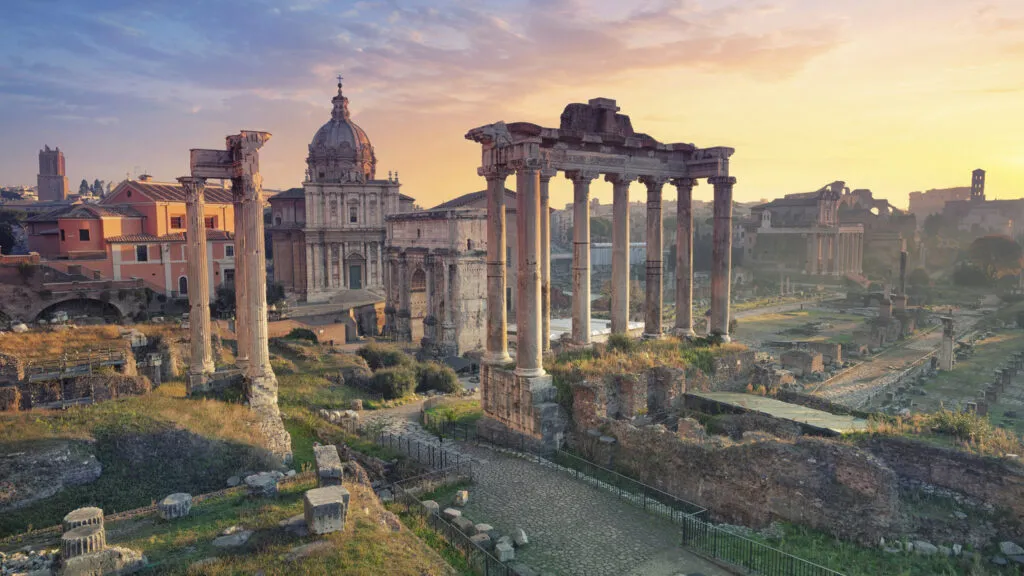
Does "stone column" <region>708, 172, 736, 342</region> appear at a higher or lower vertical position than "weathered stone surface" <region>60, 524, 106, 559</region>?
higher

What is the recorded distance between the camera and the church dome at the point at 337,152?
53375mm

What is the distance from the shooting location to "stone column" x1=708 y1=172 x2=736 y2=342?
2005 centimetres

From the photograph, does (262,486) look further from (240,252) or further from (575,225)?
(575,225)

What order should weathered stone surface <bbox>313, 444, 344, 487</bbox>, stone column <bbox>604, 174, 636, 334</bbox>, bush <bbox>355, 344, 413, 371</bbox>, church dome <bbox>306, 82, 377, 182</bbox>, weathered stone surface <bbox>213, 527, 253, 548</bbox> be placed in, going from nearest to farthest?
weathered stone surface <bbox>213, 527, 253, 548</bbox>, weathered stone surface <bbox>313, 444, 344, 487</bbox>, stone column <bbox>604, 174, 636, 334</bbox>, bush <bbox>355, 344, 413, 371</bbox>, church dome <bbox>306, 82, 377, 182</bbox>

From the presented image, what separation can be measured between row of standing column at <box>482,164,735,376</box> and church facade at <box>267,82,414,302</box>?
106 ft

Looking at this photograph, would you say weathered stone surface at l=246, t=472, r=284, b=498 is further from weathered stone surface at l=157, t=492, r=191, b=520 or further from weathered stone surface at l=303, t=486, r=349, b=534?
weathered stone surface at l=303, t=486, r=349, b=534

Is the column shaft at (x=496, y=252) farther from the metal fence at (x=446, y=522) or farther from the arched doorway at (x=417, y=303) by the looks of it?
the arched doorway at (x=417, y=303)

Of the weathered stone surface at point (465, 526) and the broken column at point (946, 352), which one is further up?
the weathered stone surface at point (465, 526)

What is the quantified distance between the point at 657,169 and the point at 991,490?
11911 millimetres

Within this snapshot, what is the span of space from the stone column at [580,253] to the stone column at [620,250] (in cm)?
94

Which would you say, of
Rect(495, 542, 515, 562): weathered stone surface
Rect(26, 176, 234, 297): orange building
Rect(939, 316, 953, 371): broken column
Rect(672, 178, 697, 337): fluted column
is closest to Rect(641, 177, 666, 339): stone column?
Rect(672, 178, 697, 337): fluted column

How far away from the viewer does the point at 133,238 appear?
138 feet

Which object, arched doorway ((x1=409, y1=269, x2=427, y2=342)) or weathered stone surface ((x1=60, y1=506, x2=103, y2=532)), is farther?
arched doorway ((x1=409, y1=269, x2=427, y2=342))

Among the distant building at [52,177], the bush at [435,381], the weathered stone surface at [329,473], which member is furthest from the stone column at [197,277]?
the distant building at [52,177]
